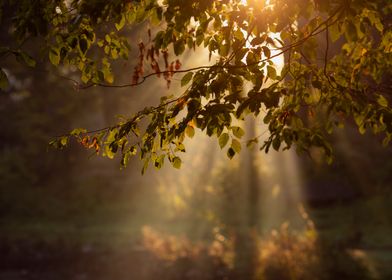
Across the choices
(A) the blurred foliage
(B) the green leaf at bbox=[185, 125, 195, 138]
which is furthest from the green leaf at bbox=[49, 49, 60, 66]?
(B) the green leaf at bbox=[185, 125, 195, 138]

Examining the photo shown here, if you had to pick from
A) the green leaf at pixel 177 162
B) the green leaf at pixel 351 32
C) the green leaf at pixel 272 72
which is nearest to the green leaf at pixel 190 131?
the green leaf at pixel 177 162

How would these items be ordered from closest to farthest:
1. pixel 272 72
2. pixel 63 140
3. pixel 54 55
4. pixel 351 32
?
1. pixel 351 32
2. pixel 272 72
3. pixel 54 55
4. pixel 63 140

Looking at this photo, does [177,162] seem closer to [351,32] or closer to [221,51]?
[221,51]

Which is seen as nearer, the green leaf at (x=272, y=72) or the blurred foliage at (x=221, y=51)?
the blurred foliage at (x=221, y=51)

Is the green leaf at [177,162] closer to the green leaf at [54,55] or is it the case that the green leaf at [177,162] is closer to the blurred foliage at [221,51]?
the blurred foliage at [221,51]

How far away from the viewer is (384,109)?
4.29 metres

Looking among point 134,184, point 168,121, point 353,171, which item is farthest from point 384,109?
point 134,184

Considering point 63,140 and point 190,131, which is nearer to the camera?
point 190,131

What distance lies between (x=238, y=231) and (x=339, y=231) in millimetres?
9118

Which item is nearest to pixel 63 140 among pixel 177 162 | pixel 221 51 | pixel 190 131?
pixel 177 162

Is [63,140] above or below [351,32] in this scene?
below

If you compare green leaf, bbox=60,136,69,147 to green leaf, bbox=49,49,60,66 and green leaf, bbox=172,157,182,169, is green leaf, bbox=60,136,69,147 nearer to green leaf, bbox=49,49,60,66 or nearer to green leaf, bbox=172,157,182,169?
green leaf, bbox=49,49,60,66

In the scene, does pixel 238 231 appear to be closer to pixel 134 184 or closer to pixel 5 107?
pixel 134 184

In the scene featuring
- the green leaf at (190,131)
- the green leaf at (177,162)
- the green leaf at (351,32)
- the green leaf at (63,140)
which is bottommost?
the green leaf at (177,162)
